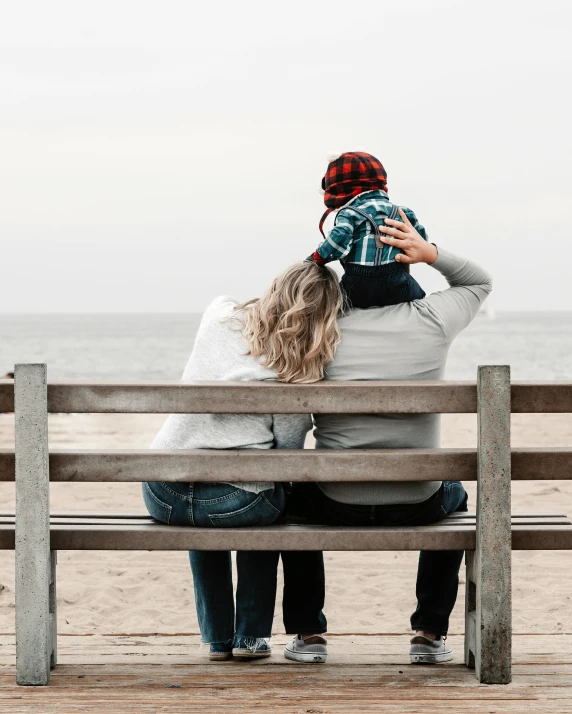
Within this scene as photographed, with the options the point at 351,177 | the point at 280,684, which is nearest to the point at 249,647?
the point at 280,684

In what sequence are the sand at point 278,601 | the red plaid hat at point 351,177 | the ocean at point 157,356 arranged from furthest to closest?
the ocean at point 157,356, the sand at point 278,601, the red plaid hat at point 351,177

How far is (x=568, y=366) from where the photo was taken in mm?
47094

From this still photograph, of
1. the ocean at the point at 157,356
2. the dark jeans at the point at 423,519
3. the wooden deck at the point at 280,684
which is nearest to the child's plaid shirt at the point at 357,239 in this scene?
the dark jeans at the point at 423,519

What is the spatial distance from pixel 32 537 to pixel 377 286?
146cm

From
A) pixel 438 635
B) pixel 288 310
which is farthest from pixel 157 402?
pixel 438 635

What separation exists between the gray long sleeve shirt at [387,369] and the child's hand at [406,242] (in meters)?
0.17

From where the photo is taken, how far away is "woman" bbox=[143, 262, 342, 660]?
3111 mm

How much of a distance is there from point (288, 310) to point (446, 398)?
63 centimetres

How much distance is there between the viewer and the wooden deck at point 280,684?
9.00 ft

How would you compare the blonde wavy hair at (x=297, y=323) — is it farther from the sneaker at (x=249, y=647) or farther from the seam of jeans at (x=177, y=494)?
the sneaker at (x=249, y=647)

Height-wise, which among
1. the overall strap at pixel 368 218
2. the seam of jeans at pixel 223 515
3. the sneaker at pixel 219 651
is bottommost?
the sneaker at pixel 219 651

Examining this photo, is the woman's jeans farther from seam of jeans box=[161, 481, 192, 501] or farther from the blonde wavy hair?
the blonde wavy hair

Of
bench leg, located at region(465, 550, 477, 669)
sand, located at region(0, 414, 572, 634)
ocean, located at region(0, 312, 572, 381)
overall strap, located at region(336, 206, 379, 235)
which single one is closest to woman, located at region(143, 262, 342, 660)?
overall strap, located at region(336, 206, 379, 235)

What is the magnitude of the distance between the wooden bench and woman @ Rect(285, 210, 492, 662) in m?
0.14
